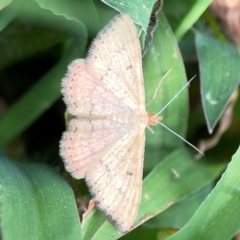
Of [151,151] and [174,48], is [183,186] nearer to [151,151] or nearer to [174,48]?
[151,151]

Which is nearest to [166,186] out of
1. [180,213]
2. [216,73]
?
[180,213]

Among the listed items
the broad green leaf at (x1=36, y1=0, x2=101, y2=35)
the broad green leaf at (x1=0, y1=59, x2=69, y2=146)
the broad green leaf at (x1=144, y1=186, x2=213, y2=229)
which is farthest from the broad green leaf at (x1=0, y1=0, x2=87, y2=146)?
the broad green leaf at (x1=144, y1=186, x2=213, y2=229)

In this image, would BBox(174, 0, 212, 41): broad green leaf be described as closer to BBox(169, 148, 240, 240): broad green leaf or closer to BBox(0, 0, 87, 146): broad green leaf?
BBox(0, 0, 87, 146): broad green leaf

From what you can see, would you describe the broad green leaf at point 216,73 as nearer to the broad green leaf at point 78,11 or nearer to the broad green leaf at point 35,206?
the broad green leaf at point 78,11

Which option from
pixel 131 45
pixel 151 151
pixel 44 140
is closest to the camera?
pixel 131 45

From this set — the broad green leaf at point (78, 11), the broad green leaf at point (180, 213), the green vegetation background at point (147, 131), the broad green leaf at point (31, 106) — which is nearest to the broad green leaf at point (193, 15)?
the green vegetation background at point (147, 131)

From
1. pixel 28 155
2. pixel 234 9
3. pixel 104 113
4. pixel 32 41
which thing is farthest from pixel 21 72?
pixel 234 9
